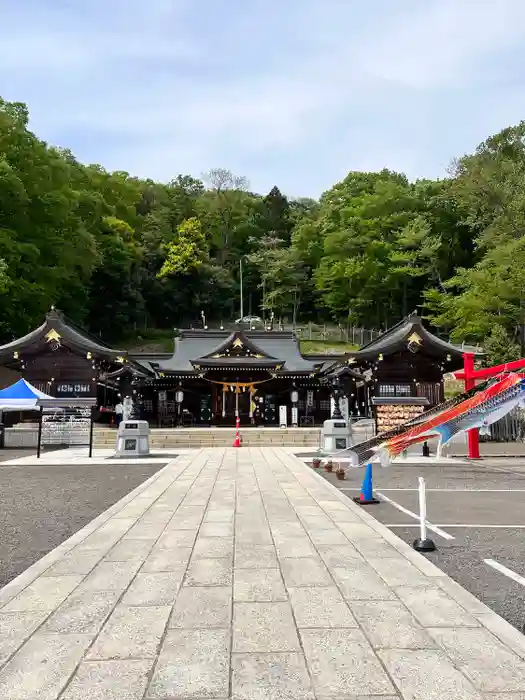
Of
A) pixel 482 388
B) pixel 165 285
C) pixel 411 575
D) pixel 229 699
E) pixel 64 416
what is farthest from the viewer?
pixel 165 285

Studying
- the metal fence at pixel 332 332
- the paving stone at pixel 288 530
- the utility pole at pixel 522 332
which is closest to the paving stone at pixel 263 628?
the paving stone at pixel 288 530

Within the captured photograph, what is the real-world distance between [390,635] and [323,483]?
7061 mm

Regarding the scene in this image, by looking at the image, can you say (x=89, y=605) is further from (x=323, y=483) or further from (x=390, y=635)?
(x=323, y=483)

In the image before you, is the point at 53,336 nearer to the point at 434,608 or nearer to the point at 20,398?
the point at 20,398

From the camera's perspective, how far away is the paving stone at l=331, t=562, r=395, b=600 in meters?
4.12

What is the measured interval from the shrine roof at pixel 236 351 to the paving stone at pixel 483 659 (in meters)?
24.1

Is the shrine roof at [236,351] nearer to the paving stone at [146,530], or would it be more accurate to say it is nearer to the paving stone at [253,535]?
the paving stone at [146,530]

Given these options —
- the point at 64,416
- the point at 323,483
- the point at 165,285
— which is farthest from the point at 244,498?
the point at 165,285

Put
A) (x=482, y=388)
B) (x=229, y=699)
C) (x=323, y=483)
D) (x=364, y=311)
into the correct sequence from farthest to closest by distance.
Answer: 1. (x=364, y=311)
2. (x=323, y=483)
3. (x=482, y=388)
4. (x=229, y=699)

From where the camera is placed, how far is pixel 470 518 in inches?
300

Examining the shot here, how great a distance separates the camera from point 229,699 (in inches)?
101

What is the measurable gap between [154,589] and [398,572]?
2.20 meters

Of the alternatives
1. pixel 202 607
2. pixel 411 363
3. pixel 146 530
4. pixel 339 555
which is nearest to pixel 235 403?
pixel 411 363

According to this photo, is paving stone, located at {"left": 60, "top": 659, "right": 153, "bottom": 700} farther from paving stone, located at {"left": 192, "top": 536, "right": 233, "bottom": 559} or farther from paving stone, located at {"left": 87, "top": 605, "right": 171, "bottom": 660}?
paving stone, located at {"left": 192, "top": 536, "right": 233, "bottom": 559}
